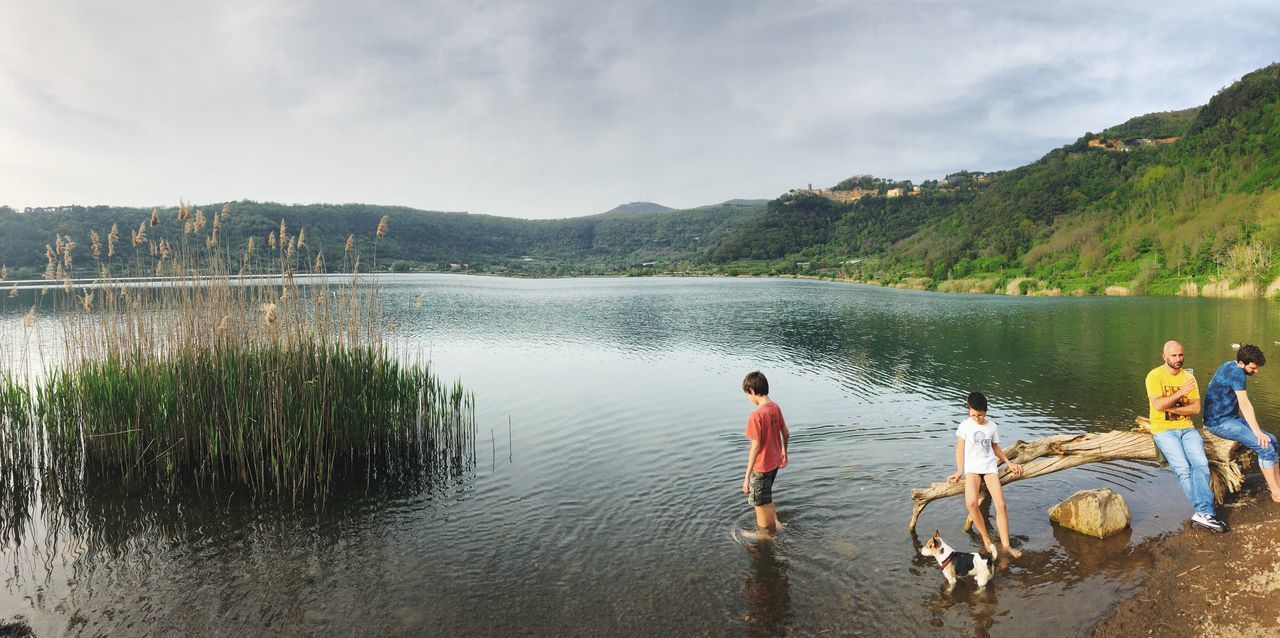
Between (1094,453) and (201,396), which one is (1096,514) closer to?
(1094,453)

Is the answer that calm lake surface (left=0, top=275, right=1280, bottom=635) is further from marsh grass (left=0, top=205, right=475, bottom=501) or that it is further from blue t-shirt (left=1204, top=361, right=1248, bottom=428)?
blue t-shirt (left=1204, top=361, right=1248, bottom=428)

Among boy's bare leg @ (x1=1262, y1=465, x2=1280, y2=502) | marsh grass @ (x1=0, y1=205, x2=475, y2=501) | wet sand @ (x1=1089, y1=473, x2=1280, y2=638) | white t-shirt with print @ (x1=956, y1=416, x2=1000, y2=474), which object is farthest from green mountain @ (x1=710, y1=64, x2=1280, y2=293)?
marsh grass @ (x1=0, y1=205, x2=475, y2=501)

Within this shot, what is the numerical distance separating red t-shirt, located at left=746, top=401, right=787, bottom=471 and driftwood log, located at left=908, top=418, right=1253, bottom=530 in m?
1.98

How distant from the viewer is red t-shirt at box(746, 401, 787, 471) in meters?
7.27

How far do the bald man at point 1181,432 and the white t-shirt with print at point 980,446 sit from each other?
215cm

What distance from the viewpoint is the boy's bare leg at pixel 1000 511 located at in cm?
686

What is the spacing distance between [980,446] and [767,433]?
2368 mm

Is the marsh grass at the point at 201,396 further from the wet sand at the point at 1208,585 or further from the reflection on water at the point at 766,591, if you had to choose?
the wet sand at the point at 1208,585

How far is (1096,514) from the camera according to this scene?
24.4 feet

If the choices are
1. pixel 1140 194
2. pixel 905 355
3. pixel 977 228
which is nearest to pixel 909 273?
pixel 977 228

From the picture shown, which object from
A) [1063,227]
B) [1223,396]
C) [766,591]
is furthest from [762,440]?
[1063,227]

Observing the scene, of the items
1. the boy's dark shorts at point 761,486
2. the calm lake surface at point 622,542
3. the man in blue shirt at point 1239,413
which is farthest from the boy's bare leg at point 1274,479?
the boy's dark shorts at point 761,486

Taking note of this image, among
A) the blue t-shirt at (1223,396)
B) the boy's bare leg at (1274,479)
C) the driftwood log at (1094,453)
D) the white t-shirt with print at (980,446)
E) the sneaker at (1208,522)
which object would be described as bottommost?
the sneaker at (1208,522)

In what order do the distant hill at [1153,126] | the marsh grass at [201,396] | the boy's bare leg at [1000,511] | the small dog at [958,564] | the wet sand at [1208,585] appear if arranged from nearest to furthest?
the wet sand at [1208,585] → the small dog at [958,564] → the boy's bare leg at [1000,511] → the marsh grass at [201,396] → the distant hill at [1153,126]
